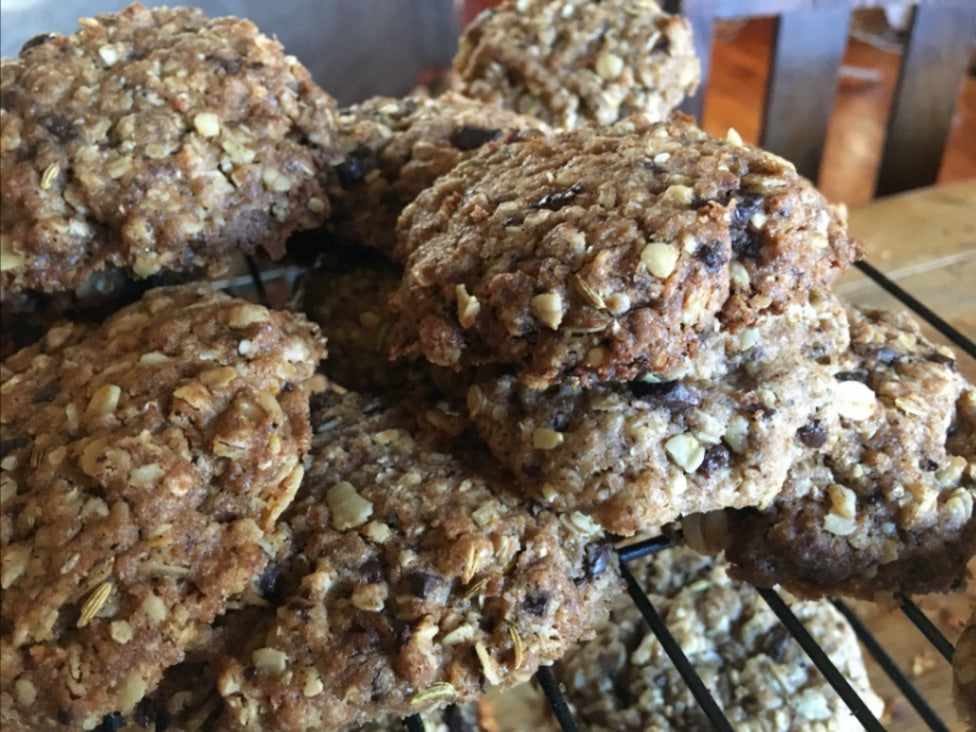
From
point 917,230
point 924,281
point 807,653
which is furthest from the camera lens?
point 917,230

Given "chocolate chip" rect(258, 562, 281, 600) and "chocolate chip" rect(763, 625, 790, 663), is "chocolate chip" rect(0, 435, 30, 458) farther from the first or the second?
"chocolate chip" rect(763, 625, 790, 663)

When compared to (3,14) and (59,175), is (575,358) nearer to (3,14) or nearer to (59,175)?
(59,175)

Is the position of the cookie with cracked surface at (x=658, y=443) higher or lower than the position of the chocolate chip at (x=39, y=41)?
lower

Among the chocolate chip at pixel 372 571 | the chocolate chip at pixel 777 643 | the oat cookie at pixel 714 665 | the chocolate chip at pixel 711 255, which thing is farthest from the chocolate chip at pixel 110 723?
the chocolate chip at pixel 777 643

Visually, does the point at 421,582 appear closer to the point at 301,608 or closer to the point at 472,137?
the point at 301,608

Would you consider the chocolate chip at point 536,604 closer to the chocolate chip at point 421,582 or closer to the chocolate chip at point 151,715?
the chocolate chip at point 421,582

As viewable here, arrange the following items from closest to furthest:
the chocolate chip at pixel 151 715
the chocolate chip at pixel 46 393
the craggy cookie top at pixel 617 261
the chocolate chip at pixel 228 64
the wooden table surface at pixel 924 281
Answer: the craggy cookie top at pixel 617 261, the chocolate chip at pixel 151 715, the chocolate chip at pixel 46 393, the chocolate chip at pixel 228 64, the wooden table surface at pixel 924 281

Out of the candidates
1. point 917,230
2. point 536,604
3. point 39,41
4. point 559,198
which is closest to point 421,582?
point 536,604
